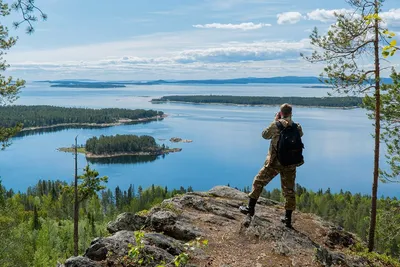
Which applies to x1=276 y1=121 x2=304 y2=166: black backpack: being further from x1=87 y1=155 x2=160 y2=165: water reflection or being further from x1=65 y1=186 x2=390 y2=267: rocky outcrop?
x1=87 y1=155 x2=160 y2=165: water reflection

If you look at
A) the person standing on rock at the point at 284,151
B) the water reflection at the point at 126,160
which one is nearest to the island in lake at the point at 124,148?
the water reflection at the point at 126,160

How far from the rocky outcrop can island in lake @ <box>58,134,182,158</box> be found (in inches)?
4640

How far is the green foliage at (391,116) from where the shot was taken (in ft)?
39.8

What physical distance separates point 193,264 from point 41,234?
42.0m

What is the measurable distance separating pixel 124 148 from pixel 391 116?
430 ft

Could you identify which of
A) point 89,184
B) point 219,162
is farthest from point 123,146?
point 89,184

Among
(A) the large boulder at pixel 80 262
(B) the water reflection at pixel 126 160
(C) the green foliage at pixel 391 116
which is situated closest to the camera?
(A) the large boulder at pixel 80 262

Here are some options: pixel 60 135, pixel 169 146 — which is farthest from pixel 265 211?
pixel 60 135

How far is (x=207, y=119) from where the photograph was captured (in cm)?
19475

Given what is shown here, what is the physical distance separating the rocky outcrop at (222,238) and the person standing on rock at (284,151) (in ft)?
3.54

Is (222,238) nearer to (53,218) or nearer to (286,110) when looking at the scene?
(286,110)

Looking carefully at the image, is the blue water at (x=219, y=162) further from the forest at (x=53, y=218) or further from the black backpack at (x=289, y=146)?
the black backpack at (x=289, y=146)

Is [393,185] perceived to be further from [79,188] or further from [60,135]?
[60,135]

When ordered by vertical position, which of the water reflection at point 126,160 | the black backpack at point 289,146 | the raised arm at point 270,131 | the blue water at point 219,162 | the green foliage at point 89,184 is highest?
the raised arm at point 270,131
